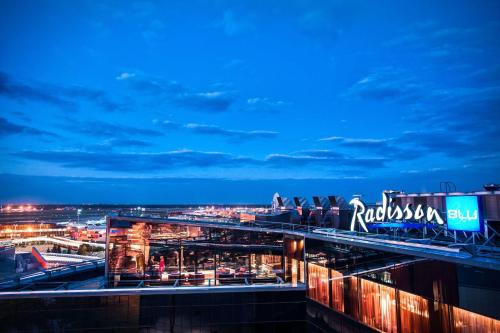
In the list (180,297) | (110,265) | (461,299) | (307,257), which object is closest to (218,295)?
(180,297)

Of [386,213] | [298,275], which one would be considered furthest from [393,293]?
[298,275]

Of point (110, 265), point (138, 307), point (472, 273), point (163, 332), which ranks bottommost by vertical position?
point (163, 332)

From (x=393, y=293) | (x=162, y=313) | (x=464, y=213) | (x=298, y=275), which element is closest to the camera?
(x=464, y=213)

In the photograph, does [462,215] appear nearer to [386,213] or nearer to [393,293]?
[393,293]

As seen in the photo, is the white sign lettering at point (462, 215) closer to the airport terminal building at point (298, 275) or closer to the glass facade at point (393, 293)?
the airport terminal building at point (298, 275)

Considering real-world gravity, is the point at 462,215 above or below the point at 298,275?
above

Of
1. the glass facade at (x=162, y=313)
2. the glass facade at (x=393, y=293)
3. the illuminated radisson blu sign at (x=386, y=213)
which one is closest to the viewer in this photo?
the glass facade at (x=393, y=293)

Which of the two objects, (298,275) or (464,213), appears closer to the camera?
(464,213)

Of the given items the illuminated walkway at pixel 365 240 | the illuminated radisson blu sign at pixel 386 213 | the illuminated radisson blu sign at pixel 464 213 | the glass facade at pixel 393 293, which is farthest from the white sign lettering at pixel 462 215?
the illuminated radisson blu sign at pixel 386 213

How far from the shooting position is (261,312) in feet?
51.5

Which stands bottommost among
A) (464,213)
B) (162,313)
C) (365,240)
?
(162,313)

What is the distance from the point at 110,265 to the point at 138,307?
3.73 metres

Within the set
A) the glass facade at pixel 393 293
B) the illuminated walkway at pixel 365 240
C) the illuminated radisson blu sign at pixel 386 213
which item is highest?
the illuminated radisson blu sign at pixel 386 213

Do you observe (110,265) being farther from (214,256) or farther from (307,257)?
(307,257)
